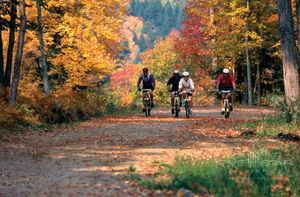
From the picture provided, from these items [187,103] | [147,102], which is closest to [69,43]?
[147,102]

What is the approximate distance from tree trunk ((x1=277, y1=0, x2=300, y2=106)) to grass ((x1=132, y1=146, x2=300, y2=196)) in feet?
25.2

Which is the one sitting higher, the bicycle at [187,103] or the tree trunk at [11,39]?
the tree trunk at [11,39]

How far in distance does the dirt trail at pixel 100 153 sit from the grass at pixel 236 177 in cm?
45

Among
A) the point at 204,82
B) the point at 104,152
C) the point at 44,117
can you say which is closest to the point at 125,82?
the point at 204,82

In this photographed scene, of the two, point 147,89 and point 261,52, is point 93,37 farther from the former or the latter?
point 261,52

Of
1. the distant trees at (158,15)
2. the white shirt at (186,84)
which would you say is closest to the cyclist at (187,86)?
the white shirt at (186,84)

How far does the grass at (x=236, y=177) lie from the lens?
27.2 ft

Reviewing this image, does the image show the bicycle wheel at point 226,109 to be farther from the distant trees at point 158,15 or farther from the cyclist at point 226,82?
the distant trees at point 158,15

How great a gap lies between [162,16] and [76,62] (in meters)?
134

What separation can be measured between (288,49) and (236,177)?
1009cm

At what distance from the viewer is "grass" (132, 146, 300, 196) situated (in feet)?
27.2

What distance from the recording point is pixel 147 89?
25031 mm

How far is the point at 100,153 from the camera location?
1298 centimetres

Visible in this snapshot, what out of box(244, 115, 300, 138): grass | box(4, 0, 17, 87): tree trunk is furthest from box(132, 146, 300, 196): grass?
box(4, 0, 17, 87): tree trunk
